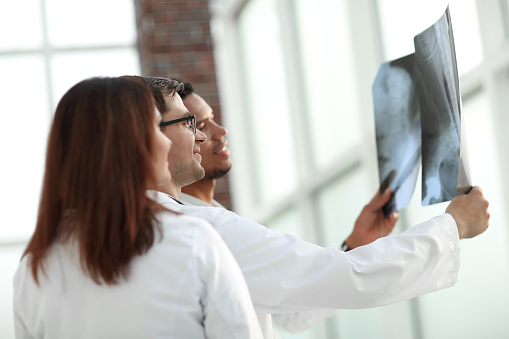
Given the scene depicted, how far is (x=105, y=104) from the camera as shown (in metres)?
1.62

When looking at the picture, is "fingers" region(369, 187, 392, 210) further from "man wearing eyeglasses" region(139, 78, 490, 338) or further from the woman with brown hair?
the woman with brown hair

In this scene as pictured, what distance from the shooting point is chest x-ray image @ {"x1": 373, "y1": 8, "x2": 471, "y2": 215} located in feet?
7.22

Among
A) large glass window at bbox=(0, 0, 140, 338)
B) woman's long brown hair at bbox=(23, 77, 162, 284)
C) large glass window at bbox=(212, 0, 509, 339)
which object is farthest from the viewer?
large glass window at bbox=(0, 0, 140, 338)

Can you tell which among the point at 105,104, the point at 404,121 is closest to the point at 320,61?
the point at 404,121

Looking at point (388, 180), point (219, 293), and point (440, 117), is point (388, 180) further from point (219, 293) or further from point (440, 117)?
point (219, 293)

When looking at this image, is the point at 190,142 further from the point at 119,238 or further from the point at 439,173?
the point at 119,238

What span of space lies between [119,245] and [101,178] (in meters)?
0.14

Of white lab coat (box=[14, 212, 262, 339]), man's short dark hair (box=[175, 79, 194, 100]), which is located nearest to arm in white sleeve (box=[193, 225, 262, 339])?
white lab coat (box=[14, 212, 262, 339])

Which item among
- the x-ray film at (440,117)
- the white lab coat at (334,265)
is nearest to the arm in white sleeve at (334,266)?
the white lab coat at (334,265)

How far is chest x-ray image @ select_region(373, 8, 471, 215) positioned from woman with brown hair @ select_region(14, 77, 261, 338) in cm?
88

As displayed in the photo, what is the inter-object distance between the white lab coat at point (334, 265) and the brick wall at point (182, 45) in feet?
11.5

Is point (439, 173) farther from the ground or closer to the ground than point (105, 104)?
closer to the ground

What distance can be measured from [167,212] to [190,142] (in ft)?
2.84

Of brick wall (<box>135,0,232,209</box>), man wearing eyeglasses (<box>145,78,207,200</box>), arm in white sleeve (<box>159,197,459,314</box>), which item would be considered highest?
brick wall (<box>135,0,232,209</box>)
